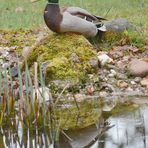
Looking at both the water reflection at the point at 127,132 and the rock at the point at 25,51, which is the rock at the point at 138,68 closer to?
the water reflection at the point at 127,132

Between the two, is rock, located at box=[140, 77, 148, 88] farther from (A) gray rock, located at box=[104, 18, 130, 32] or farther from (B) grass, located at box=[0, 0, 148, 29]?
(B) grass, located at box=[0, 0, 148, 29]

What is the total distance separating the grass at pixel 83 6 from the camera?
11391mm

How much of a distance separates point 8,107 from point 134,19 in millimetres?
5244

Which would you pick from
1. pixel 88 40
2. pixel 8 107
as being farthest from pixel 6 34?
pixel 8 107

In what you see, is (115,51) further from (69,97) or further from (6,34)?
(6,34)

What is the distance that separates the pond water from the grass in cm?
419

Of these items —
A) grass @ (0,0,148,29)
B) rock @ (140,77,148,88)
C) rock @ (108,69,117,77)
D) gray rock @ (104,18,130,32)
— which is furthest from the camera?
grass @ (0,0,148,29)

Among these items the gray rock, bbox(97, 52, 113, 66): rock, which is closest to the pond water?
bbox(97, 52, 113, 66): rock

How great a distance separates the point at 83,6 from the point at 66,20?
4.36m

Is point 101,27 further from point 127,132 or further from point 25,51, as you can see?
point 127,132

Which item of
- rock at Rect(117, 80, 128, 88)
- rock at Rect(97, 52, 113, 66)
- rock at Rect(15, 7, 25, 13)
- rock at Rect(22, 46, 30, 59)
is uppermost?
rock at Rect(15, 7, 25, 13)

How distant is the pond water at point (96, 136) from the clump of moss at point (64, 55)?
1640 millimetres

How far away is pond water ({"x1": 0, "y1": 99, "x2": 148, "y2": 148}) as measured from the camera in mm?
5992

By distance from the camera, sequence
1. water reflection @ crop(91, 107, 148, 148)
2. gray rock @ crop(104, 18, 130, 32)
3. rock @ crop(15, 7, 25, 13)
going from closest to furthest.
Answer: water reflection @ crop(91, 107, 148, 148)
gray rock @ crop(104, 18, 130, 32)
rock @ crop(15, 7, 25, 13)
